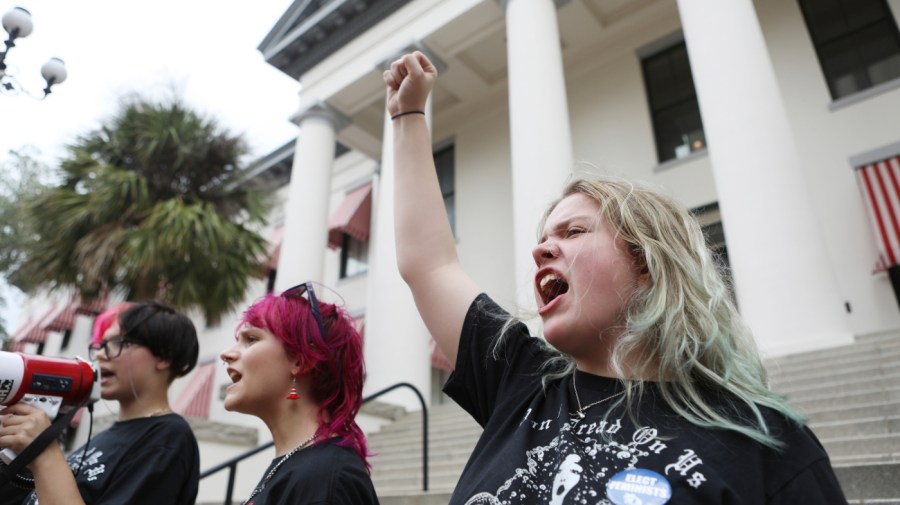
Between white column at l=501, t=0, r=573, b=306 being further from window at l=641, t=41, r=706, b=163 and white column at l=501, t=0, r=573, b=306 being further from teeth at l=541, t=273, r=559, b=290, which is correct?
teeth at l=541, t=273, r=559, b=290

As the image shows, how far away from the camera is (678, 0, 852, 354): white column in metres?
5.45

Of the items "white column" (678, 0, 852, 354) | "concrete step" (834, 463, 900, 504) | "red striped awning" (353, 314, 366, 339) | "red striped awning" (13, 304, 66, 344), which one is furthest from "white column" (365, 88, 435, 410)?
"red striped awning" (13, 304, 66, 344)

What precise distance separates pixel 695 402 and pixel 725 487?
0.18 meters

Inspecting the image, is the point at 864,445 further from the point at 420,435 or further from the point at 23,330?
the point at 23,330

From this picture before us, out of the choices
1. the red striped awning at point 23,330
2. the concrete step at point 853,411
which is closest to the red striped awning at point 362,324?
the concrete step at point 853,411

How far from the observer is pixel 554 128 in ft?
26.2

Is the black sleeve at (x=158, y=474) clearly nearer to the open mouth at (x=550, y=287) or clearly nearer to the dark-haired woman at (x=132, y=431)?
the dark-haired woman at (x=132, y=431)

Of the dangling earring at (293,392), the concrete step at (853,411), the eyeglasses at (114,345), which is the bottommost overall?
the concrete step at (853,411)

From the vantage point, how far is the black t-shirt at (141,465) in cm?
196

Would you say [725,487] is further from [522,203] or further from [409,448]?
[522,203]

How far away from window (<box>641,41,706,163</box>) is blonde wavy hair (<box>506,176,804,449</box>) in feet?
31.9

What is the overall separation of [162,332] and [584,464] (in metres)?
2.12

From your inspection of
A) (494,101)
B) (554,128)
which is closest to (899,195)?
(554,128)

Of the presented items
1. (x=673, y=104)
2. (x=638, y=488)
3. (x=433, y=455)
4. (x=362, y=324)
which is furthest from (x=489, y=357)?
(x=362, y=324)
